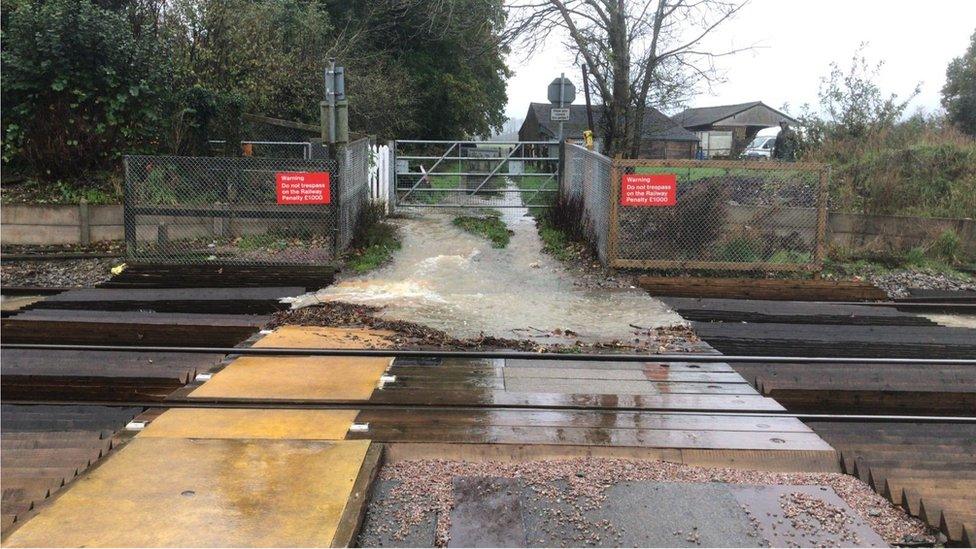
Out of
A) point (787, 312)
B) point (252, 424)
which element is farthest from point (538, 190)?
point (252, 424)

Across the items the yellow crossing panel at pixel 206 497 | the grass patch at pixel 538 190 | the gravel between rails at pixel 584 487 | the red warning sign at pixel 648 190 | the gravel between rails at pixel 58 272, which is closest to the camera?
the yellow crossing panel at pixel 206 497

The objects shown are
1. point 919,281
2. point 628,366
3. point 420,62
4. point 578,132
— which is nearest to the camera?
point 628,366

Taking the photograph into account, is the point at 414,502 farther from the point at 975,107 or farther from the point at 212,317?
the point at 975,107

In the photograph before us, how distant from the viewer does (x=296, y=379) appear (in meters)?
7.23

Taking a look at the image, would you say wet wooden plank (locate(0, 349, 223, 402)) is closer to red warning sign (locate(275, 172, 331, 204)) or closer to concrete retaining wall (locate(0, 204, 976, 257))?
red warning sign (locate(275, 172, 331, 204))

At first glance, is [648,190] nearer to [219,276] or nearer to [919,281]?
[919,281]

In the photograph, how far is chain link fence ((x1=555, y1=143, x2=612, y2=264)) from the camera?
13.7 m

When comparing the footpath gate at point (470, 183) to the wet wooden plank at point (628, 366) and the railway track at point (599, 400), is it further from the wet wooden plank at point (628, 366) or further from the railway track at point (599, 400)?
the wet wooden plank at point (628, 366)

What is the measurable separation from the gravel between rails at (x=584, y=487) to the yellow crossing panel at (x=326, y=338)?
345 cm

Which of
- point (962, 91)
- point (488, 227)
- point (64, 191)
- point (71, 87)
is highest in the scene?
point (962, 91)

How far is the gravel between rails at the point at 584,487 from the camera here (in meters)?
4.55

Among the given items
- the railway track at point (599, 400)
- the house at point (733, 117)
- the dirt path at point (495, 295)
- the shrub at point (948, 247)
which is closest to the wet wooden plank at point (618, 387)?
the railway track at point (599, 400)

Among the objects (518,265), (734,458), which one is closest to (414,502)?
(734,458)

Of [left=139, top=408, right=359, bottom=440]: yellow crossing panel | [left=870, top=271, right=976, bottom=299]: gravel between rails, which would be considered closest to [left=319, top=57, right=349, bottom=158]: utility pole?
[left=139, top=408, right=359, bottom=440]: yellow crossing panel
